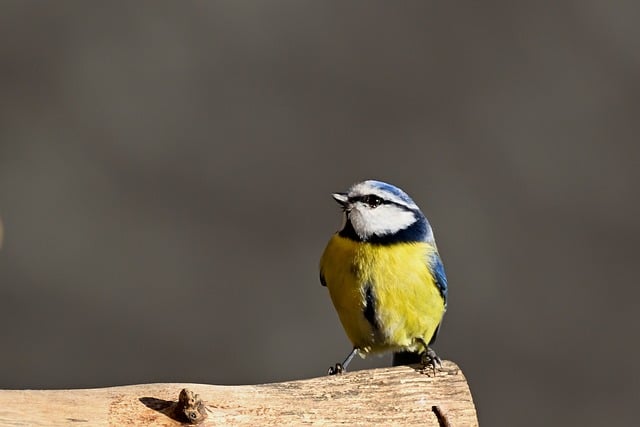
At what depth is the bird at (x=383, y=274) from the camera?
70.2 inches

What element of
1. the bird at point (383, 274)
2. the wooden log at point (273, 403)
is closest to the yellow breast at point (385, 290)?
the bird at point (383, 274)

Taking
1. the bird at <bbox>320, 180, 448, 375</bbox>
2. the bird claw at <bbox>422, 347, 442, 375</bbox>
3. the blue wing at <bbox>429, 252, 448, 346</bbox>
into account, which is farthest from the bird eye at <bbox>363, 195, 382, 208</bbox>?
the bird claw at <bbox>422, 347, 442, 375</bbox>

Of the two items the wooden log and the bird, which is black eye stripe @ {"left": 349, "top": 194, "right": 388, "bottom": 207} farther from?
the wooden log

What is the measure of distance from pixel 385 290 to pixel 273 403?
39 centimetres

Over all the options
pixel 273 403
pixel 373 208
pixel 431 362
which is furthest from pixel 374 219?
pixel 273 403

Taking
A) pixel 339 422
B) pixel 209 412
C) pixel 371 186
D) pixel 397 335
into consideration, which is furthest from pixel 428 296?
pixel 209 412

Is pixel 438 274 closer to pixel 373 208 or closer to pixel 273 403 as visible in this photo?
pixel 373 208

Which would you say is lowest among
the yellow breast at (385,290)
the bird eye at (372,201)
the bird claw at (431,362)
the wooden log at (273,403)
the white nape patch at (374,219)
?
the wooden log at (273,403)

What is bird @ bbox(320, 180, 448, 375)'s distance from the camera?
1.78 m

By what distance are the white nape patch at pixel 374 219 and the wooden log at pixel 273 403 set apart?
0.29 metres

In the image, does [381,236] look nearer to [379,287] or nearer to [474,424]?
[379,287]

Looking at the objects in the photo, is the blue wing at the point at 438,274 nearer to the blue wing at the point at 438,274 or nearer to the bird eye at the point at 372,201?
the blue wing at the point at 438,274

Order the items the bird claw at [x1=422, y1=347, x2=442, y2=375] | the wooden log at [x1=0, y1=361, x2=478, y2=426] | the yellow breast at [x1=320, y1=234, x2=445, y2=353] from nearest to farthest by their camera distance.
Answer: the wooden log at [x1=0, y1=361, x2=478, y2=426], the bird claw at [x1=422, y1=347, x2=442, y2=375], the yellow breast at [x1=320, y1=234, x2=445, y2=353]

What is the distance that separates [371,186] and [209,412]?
23.6 inches
